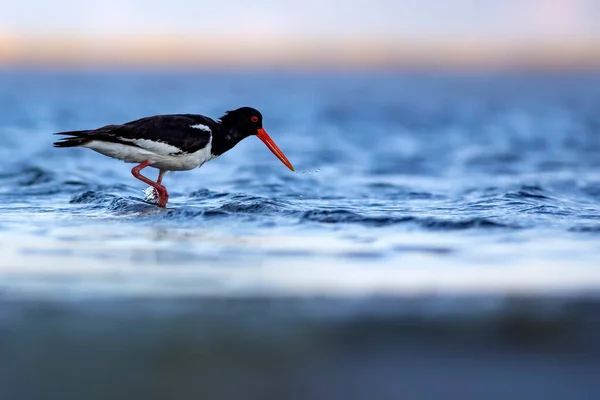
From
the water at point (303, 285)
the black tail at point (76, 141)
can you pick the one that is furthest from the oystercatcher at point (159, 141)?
the water at point (303, 285)

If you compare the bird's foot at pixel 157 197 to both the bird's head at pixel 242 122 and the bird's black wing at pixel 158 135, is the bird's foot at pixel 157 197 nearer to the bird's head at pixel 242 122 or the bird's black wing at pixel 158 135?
the bird's black wing at pixel 158 135

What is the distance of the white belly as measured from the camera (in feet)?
34.9

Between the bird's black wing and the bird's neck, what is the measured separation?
1.00 ft

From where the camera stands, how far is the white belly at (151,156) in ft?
34.9

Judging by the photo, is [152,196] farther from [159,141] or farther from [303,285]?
[303,285]

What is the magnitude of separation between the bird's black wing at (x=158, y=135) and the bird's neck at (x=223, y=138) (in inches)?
11.9

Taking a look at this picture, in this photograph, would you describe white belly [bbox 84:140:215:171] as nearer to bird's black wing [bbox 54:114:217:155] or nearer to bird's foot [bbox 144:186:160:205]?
bird's black wing [bbox 54:114:217:155]

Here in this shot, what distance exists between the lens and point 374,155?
1991 centimetres

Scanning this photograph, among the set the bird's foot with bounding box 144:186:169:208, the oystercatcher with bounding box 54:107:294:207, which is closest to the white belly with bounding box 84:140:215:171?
the oystercatcher with bounding box 54:107:294:207

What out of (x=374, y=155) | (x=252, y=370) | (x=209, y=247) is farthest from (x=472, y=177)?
(x=252, y=370)

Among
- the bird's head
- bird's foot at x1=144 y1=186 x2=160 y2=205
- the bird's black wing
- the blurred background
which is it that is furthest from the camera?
the bird's head

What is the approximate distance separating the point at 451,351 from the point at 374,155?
15.2m

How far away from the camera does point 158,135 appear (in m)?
10.8

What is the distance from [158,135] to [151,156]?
0.92ft
